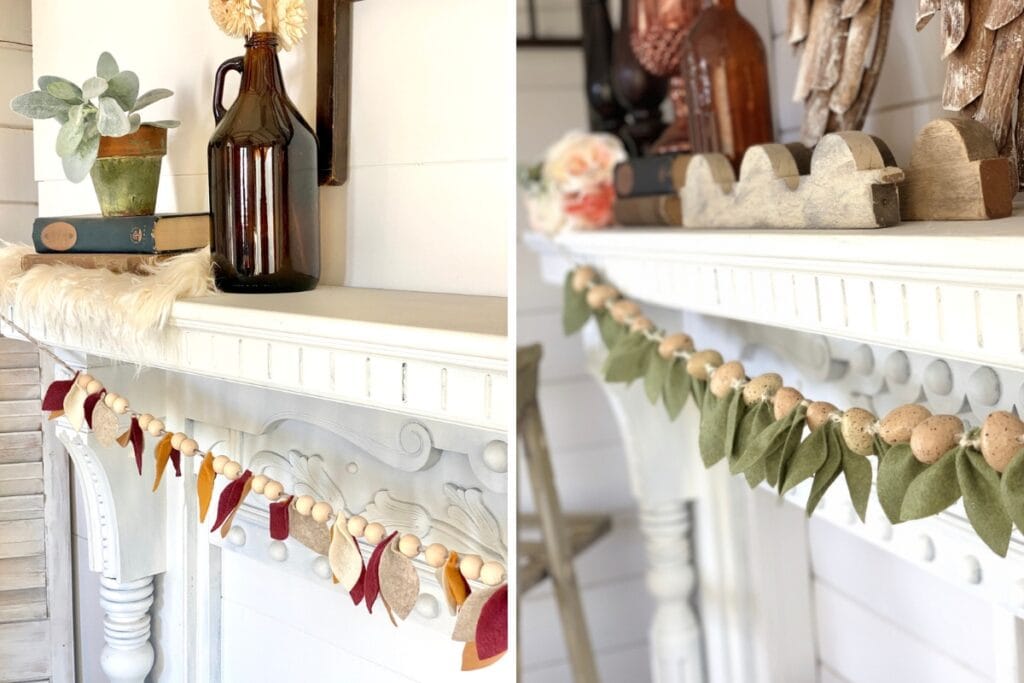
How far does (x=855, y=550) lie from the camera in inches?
14.3

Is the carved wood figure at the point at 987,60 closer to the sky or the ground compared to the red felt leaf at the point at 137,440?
closer to the sky

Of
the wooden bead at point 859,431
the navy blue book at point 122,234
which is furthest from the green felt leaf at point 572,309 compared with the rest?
the navy blue book at point 122,234

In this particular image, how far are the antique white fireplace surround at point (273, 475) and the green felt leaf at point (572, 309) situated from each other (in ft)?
0.26

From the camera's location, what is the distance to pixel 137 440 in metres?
0.56

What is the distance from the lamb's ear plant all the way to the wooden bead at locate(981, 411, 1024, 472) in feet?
1.79

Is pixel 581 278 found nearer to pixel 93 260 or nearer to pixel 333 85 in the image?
pixel 333 85

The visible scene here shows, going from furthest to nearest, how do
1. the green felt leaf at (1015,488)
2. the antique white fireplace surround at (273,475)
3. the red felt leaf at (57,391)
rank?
1. the red felt leaf at (57,391)
2. the antique white fireplace surround at (273,475)
3. the green felt leaf at (1015,488)

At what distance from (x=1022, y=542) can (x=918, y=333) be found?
0.11 metres

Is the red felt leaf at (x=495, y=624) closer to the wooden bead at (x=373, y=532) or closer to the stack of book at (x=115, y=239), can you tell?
the wooden bead at (x=373, y=532)

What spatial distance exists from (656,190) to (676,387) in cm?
12

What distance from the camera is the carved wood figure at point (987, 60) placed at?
31 centimetres

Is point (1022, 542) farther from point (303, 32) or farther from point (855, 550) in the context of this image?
point (303, 32)

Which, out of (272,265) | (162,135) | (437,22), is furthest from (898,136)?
(162,135)

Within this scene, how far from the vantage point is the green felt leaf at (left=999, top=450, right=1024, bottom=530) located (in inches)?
9.2
